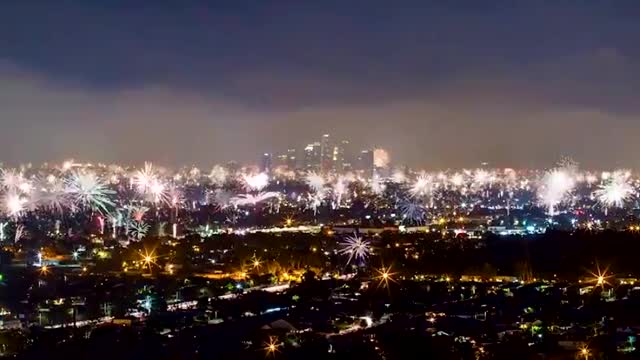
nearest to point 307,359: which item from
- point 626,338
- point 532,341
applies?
point 532,341

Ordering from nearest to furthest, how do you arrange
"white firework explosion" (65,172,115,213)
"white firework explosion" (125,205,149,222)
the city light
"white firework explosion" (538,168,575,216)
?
the city light → "white firework explosion" (65,172,115,213) → "white firework explosion" (125,205,149,222) → "white firework explosion" (538,168,575,216)

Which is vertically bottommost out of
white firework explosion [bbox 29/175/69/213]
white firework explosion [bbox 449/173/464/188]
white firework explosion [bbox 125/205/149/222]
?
white firework explosion [bbox 125/205/149/222]

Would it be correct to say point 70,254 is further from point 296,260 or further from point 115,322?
point 115,322

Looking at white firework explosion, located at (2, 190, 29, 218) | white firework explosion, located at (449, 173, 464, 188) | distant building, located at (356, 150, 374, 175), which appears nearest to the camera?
white firework explosion, located at (2, 190, 29, 218)

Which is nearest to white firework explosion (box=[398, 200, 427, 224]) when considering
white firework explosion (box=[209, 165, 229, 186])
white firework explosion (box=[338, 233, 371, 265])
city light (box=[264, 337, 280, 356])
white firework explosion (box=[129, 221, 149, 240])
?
white firework explosion (box=[338, 233, 371, 265])

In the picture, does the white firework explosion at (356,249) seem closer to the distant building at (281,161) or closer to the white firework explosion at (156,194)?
the white firework explosion at (156,194)

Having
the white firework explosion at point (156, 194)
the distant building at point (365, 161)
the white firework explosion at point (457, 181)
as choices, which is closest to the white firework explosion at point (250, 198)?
the white firework explosion at point (156, 194)

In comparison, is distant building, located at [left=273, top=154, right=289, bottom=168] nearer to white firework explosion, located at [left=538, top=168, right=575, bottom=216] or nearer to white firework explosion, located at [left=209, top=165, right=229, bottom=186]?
white firework explosion, located at [left=209, top=165, right=229, bottom=186]

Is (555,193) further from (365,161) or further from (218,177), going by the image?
(365,161)

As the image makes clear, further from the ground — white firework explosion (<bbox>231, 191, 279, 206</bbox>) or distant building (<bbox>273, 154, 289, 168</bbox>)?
Answer: distant building (<bbox>273, 154, 289, 168</bbox>)
